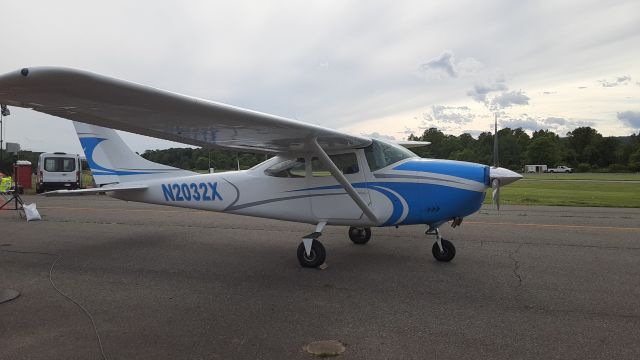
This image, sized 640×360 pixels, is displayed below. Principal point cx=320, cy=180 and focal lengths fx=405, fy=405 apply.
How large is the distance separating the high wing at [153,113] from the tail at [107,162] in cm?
226

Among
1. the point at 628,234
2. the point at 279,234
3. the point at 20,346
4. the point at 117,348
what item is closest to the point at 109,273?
the point at 20,346

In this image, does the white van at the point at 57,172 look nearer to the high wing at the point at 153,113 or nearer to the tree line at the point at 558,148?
the high wing at the point at 153,113

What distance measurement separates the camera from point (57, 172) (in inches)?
880

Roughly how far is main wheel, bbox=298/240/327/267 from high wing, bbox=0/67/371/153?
5.27 ft

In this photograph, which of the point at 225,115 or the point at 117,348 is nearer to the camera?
the point at 117,348

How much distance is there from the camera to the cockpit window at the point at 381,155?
653 centimetres

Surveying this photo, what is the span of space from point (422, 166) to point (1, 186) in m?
14.3

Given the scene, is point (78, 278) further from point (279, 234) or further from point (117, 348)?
point (279, 234)

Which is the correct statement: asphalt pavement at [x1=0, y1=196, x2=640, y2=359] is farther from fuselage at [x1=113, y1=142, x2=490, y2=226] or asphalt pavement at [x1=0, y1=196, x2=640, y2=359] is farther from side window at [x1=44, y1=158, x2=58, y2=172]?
side window at [x1=44, y1=158, x2=58, y2=172]

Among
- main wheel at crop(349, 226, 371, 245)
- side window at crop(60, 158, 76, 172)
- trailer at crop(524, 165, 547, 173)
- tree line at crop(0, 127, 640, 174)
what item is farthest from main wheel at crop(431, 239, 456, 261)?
trailer at crop(524, 165, 547, 173)

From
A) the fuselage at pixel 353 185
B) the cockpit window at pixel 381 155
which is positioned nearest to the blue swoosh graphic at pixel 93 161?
the fuselage at pixel 353 185

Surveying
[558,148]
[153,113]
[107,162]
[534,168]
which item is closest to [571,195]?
[107,162]

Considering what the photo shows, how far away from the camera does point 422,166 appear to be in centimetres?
630

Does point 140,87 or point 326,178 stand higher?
point 140,87
